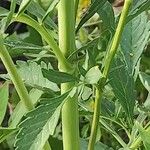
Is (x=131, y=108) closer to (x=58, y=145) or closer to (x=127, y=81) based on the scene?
(x=127, y=81)

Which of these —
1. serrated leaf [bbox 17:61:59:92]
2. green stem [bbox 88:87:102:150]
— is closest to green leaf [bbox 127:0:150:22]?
green stem [bbox 88:87:102:150]

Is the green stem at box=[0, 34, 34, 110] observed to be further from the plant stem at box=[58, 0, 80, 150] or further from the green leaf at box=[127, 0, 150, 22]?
the green leaf at box=[127, 0, 150, 22]

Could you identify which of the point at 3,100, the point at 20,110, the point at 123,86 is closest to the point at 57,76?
the point at 123,86

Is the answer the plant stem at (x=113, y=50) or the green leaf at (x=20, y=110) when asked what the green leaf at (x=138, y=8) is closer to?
the plant stem at (x=113, y=50)

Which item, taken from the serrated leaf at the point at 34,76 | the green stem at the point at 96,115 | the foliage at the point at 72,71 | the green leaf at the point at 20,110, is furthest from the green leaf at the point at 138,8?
the green leaf at the point at 20,110

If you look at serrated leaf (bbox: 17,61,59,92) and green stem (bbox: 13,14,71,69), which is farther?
serrated leaf (bbox: 17,61,59,92)

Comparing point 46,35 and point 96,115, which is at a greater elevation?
point 46,35

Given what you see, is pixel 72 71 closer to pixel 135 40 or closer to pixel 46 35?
pixel 46 35
